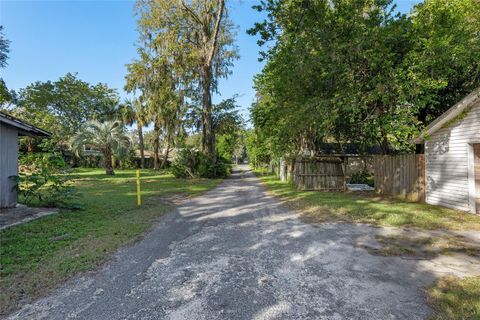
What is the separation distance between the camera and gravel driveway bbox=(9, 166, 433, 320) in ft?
8.93

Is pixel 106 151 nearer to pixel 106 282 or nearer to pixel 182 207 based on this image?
pixel 182 207

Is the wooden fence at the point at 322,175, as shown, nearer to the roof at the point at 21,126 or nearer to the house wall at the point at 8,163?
the roof at the point at 21,126

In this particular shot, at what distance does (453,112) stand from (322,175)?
641 cm

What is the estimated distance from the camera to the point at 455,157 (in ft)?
26.7

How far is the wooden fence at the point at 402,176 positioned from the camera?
9648 mm

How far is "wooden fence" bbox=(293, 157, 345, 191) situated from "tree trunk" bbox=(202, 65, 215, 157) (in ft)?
31.8

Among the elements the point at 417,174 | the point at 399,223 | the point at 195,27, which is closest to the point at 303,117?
the point at 417,174

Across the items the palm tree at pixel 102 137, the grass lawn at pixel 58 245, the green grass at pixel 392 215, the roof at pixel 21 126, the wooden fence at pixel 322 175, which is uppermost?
the palm tree at pixel 102 137

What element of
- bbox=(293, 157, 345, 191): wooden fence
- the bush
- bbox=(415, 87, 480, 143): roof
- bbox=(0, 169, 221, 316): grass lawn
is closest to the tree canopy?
bbox=(415, 87, 480, 143): roof

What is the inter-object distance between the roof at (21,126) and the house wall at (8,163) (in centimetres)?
21

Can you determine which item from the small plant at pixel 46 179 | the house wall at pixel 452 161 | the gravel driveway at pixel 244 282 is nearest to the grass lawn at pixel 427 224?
the gravel driveway at pixel 244 282

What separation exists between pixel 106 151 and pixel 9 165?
18041mm

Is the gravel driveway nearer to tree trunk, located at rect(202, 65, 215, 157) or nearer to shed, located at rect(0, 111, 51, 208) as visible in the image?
shed, located at rect(0, 111, 51, 208)

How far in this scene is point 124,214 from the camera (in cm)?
766
